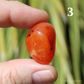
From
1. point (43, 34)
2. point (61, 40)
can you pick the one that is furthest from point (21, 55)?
point (43, 34)

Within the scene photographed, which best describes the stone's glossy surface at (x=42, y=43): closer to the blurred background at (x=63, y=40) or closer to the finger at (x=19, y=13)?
the finger at (x=19, y=13)

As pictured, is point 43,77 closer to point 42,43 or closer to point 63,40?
point 42,43

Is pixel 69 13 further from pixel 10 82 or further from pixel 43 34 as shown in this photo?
pixel 10 82

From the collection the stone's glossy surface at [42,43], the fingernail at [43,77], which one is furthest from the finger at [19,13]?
the fingernail at [43,77]

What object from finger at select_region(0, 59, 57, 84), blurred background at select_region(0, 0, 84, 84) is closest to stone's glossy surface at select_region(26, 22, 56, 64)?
finger at select_region(0, 59, 57, 84)

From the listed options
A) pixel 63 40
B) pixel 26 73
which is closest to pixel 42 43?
pixel 26 73

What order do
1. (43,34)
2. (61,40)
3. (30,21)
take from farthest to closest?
1. (61,40)
2. (30,21)
3. (43,34)

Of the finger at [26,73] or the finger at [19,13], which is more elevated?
the finger at [19,13]
